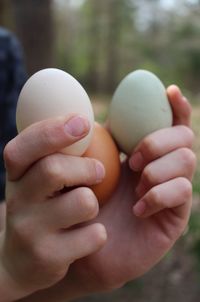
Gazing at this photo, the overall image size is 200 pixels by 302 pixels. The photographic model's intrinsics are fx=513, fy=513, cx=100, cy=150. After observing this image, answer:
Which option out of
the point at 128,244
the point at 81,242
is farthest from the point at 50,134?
the point at 128,244

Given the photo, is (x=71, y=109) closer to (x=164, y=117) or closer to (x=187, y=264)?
(x=164, y=117)

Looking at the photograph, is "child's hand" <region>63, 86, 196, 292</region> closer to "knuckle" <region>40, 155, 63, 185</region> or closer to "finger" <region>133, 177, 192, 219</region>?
"finger" <region>133, 177, 192, 219</region>

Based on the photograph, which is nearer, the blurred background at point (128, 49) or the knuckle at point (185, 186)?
the knuckle at point (185, 186)

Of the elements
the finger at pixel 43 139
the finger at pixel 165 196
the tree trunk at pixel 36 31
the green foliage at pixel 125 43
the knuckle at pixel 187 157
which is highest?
the finger at pixel 43 139

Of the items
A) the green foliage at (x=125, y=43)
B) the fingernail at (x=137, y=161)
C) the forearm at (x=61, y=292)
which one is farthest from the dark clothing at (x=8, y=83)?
the green foliage at (x=125, y=43)

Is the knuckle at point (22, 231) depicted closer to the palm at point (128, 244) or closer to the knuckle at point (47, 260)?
the knuckle at point (47, 260)

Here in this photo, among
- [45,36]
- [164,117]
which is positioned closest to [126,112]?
[164,117]

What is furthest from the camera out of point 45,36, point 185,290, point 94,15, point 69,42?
point 69,42
